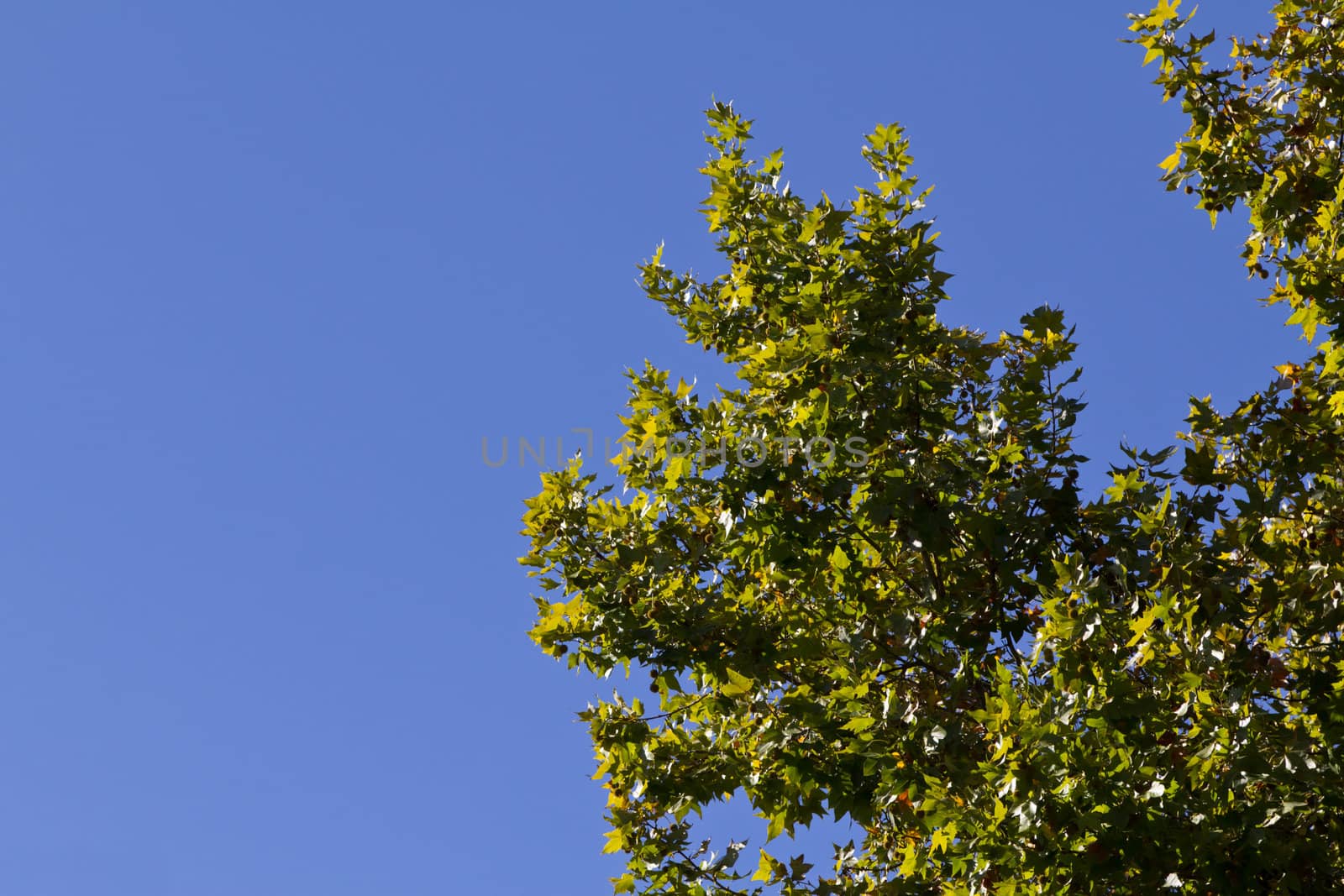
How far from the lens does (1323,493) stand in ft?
27.3

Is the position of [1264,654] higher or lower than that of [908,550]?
lower

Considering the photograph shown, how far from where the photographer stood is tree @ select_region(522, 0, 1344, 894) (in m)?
7.24

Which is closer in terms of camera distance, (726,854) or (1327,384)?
(726,854)

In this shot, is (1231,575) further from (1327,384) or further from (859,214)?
(859,214)

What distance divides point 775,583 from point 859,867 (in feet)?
7.37

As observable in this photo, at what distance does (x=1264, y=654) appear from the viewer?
7.44 m

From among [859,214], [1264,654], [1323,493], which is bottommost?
[1264,654]

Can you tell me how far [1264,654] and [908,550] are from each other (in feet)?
8.23

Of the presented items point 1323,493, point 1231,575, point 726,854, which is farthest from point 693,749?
point 1323,493

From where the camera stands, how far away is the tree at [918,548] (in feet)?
23.8

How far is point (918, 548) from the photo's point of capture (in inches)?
344

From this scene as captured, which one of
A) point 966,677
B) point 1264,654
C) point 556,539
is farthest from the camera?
point 556,539

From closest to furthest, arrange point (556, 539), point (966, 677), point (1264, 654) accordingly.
→ point (1264, 654) → point (966, 677) → point (556, 539)

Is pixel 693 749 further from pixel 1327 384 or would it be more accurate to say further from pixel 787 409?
pixel 1327 384
